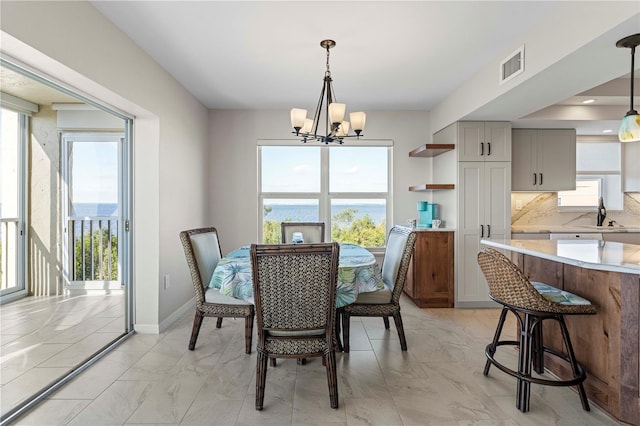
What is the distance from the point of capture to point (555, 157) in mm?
4395

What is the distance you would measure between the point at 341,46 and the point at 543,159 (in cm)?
319

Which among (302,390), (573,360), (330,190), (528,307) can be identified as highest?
(330,190)

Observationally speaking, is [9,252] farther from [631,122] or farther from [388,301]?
[631,122]

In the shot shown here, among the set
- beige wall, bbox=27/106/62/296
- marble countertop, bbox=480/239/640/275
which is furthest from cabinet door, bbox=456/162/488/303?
beige wall, bbox=27/106/62/296

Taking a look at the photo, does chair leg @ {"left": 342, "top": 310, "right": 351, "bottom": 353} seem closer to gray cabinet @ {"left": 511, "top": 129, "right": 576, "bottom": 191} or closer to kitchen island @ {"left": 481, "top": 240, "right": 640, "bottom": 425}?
kitchen island @ {"left": 481, "top": 240, "right": 640, "bottom": 425}

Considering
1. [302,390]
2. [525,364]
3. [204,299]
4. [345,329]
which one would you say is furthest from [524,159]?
[204,299]

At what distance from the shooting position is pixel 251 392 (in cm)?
219

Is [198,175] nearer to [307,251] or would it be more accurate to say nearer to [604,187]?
[307,251]

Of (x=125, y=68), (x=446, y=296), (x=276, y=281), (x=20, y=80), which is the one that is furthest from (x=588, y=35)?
(x=20, y=80)

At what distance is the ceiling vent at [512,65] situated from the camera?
2670 millimetres

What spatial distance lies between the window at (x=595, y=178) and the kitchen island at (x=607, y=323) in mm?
2760

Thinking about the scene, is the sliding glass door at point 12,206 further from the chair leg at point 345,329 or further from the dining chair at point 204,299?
the chair leg at point 345,329

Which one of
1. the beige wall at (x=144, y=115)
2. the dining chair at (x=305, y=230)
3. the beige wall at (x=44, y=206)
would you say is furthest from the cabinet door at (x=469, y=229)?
the beige wall at (x=44, y=206)

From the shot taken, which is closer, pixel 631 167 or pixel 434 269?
pixel 434 269
